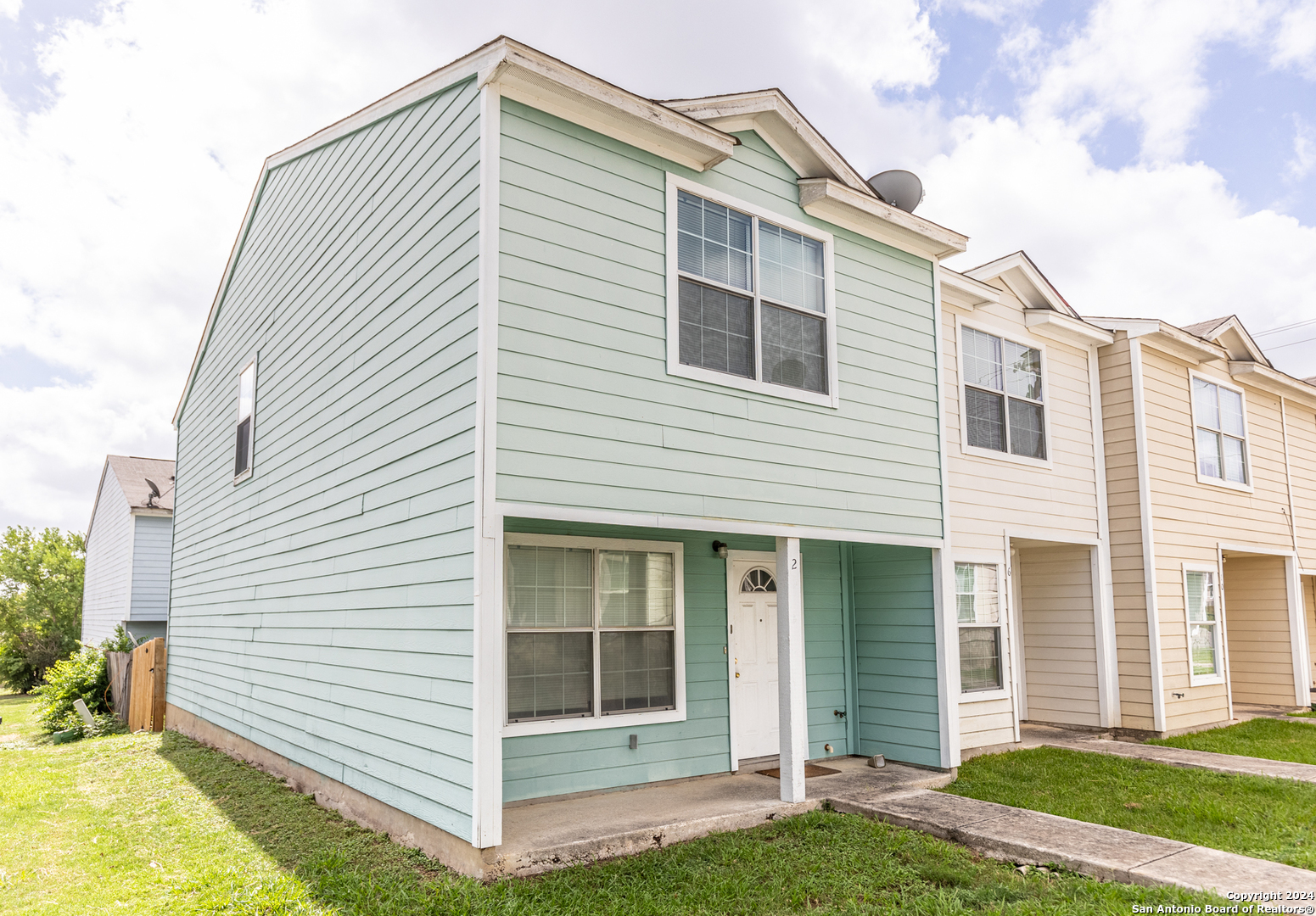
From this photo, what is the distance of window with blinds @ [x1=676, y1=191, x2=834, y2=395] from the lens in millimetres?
6570

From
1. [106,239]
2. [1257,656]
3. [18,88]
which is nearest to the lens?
[1257,656]

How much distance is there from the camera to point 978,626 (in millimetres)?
9266

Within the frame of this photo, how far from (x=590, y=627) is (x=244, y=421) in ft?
19.7

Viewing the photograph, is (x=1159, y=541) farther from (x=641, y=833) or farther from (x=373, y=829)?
(x=373, y=829)

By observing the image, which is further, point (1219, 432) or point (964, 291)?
point (1219, 432)

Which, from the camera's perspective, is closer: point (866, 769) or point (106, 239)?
point (866, 769)

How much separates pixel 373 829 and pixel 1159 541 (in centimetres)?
1050

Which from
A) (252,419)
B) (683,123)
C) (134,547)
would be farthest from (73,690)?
(683,123)

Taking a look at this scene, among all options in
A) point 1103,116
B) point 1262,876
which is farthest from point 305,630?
point 1103,116

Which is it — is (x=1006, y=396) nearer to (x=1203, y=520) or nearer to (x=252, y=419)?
(x=1203, y=520)

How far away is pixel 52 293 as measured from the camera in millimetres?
45000

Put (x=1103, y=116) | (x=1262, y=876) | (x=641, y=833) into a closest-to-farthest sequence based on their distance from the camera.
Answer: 1. (x=1262, y=876)
2. (x=641, y=833)
3. (x=1103, y=116)

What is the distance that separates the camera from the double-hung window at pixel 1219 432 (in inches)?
485

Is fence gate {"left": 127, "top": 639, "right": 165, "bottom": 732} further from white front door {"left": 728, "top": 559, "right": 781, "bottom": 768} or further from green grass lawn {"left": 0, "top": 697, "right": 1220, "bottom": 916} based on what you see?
white front door {"left": 728, "top": 559, "right": 781, "bottom": 768}
